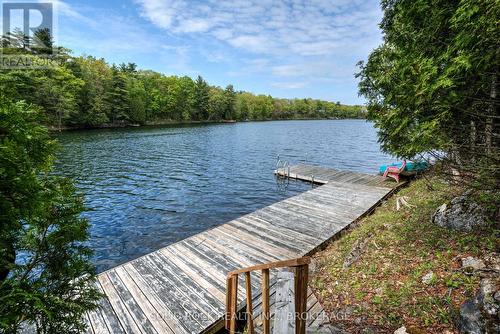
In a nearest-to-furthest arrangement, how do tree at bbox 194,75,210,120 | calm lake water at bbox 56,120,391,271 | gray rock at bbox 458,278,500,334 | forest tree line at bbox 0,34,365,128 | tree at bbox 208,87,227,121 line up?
1. gray rock at bbox 458,278,500,334
2. calm lake water at bbox 56,120,391,271
3. forest tree line at bbox 0,34,365,128
4. tree at bbox 194,75,210,120
5. tree at bbox 208,87,227,121

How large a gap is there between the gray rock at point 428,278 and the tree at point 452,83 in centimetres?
161

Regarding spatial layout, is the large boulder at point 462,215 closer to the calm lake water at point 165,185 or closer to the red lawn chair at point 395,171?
the calm lake water at point 165,185

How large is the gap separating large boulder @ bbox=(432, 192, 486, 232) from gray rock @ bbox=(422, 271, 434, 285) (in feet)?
5.52

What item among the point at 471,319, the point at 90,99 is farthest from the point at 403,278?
the point at 90,99

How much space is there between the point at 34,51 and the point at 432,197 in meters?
52.7

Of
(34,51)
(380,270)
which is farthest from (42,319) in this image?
(34,51)

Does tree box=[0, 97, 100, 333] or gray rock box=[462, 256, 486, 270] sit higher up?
tree box=[0, 97, 100, 333]

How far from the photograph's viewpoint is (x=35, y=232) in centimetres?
266

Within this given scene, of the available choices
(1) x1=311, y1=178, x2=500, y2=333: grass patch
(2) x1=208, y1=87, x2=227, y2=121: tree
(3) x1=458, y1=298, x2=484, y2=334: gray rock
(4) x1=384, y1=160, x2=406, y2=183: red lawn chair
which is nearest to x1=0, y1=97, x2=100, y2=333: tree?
(1) x1=311, y1=178, x2=500, y2=333: grass patch

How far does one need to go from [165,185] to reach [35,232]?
511 inches

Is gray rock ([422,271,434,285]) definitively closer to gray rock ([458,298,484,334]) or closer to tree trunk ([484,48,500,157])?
gray rock ([458,298,484,334])

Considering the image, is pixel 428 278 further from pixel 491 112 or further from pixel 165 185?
pixel 165 185

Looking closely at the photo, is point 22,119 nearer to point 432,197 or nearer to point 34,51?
point 432,197

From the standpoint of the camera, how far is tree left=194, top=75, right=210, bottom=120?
74500mm
